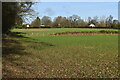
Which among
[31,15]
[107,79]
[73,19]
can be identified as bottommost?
[107,79]

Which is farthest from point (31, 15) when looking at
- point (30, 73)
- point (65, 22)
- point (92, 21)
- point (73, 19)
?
point (92, 21)

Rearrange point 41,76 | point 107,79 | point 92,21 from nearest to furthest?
1. point 107,79
2. point 41,76
3. point 92,21

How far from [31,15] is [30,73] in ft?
84.9

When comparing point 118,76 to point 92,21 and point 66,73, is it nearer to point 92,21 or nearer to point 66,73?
point 66,73

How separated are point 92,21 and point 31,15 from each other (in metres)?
74.3

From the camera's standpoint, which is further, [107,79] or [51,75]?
[51,75]

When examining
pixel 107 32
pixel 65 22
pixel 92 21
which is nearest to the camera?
pixel 107 32

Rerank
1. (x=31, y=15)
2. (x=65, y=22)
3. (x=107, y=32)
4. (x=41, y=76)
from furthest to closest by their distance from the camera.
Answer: (x=65, y=22) < (x=107, y=32) < (x=31, y=15) < (x=41, y=76)

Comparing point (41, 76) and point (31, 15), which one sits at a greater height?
point (31, 15)

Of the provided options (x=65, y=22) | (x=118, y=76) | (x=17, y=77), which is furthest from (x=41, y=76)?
(x=65, y=22)

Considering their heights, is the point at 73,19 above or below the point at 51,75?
above

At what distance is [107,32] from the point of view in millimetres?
48969

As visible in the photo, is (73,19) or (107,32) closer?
(107,32)

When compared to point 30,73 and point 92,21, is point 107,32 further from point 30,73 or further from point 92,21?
point 92,21
